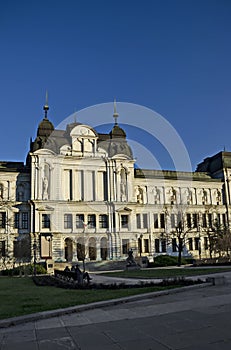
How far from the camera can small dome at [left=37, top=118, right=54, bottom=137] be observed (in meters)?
63.7

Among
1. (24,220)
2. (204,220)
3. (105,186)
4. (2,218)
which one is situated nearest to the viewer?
(2,218)

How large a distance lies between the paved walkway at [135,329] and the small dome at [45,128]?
53950 millimetres

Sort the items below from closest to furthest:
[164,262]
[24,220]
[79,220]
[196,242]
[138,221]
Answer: [164,262] < [24,220] < [79,220] < [138,221] < [196,242]

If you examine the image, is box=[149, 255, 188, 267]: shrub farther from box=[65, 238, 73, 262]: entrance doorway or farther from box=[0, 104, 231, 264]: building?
box=[65, 238, 73, 262]: entrance doorway

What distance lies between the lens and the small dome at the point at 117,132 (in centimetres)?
6800

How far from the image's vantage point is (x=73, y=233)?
59312mm

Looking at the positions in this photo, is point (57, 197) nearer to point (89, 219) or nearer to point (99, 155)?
point (89, 219)

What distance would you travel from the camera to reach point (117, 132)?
225 feet

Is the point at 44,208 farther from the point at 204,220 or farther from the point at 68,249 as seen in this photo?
the point at 204,220

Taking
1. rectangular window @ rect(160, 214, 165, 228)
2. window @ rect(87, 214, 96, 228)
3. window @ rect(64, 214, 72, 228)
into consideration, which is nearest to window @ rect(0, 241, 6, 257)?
window @ rect(64, 214, 72, 228)

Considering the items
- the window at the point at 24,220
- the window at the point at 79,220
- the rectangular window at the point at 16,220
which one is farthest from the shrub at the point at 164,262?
the rectangular window at the point at 16,220

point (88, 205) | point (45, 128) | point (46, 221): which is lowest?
point (46, 221)

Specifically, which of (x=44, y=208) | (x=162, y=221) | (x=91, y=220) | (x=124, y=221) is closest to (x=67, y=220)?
(x=91, y=220)

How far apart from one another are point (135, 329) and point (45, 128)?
58.8 metres
